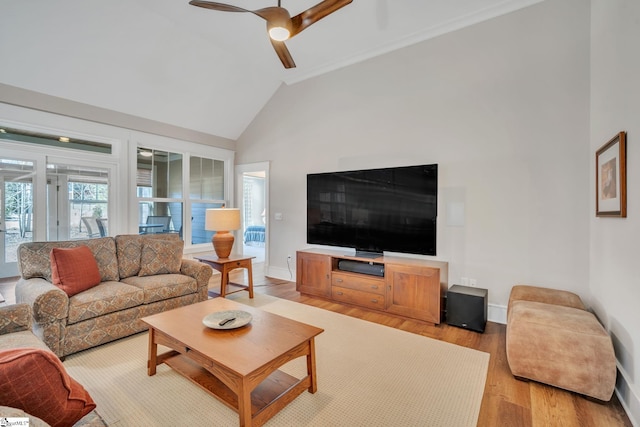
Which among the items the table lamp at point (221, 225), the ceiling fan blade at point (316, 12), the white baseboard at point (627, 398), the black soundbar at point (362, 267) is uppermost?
the ceiling fan blade at point (316, 12)

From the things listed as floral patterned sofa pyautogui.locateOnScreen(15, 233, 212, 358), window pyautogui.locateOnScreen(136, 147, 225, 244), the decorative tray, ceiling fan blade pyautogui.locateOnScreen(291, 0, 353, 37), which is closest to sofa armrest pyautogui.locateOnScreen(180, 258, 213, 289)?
floral patterned sofa pyautogui.locateOnScreen(15, 233, 212, 358)

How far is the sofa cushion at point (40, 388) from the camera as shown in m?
0.82

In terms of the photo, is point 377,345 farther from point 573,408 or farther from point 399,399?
point 573,408

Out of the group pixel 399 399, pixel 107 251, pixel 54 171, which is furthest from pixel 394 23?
pixel 54 171

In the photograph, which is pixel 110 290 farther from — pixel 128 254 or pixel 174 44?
pixel 174 44

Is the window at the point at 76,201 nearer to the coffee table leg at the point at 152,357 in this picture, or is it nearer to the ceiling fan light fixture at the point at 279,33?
the coffee table leg at the point at 152,357

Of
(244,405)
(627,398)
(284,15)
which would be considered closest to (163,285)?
(244,405)

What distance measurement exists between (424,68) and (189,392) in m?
4.11

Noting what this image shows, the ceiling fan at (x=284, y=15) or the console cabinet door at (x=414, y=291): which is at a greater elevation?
the ceiling fan at (x=284, y=15)

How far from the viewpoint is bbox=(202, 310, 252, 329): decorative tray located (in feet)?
6.61

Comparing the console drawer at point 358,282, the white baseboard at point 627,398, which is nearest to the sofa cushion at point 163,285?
the console drawer at point 358,282

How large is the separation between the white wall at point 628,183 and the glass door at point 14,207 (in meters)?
6.20

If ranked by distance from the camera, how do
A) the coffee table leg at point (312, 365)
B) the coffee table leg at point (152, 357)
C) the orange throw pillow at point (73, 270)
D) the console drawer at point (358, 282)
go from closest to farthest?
the coffee table leg at point (312, 365), the coffee table leg at point (152, 357), the orange throw pillow at point (73, 270), the console drawer at point (358, 282)

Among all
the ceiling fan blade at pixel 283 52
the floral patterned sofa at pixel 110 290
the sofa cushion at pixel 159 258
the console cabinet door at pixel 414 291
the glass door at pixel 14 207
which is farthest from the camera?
the glass door at pixel 14 207
